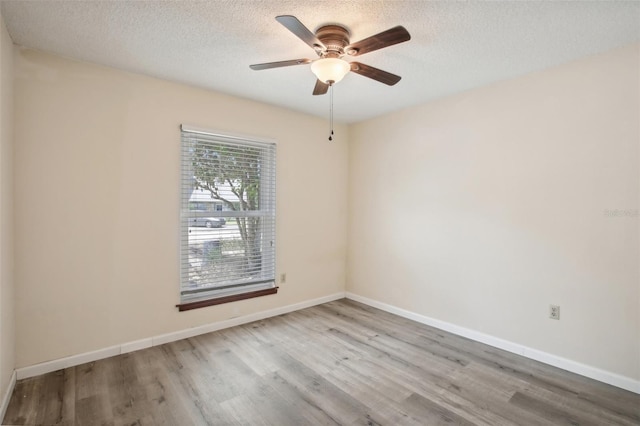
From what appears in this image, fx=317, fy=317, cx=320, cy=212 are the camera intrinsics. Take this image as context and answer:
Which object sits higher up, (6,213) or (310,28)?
(310,28)

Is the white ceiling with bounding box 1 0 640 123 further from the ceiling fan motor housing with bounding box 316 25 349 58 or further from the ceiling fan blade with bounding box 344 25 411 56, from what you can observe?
the ceiling fan blade with bounding box 344 25 411 56

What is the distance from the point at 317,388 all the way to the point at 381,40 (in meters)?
2.28

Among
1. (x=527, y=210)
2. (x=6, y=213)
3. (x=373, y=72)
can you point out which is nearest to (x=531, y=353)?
(x=527, y=210)

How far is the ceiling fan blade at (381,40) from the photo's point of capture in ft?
5.41

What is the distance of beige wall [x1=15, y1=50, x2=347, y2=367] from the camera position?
234 centimetres

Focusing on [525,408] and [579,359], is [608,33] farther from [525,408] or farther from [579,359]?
[525,408]

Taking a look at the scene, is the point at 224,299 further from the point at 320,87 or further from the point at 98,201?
the point at 320,87

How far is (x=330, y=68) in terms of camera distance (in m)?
1.99

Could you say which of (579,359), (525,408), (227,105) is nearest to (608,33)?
(579,359)

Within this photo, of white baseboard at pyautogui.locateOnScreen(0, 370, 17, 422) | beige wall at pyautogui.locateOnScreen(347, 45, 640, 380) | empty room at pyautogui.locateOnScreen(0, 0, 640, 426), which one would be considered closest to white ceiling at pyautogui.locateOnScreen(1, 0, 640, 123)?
empty room at pyautogui.locateOnScreen(0, 0, 640, 426)

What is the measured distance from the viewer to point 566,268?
2516mm

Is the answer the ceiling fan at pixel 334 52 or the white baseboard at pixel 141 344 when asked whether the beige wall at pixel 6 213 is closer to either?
the white baseboard at pixel 141 344

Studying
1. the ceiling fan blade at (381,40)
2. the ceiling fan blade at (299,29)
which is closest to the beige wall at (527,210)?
the ceiling fan blade at (381,40)

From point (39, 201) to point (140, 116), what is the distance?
1.01 meters
